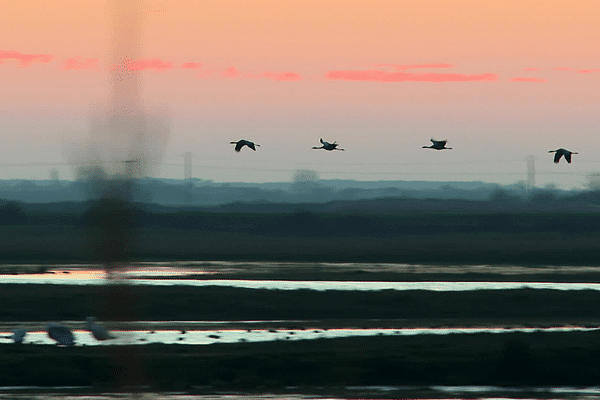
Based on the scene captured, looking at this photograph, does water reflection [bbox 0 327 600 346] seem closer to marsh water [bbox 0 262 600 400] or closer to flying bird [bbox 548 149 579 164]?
marsh water [bbox 0 262 600 400]

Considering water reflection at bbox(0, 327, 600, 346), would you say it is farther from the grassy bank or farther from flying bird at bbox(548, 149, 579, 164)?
the grassy bank

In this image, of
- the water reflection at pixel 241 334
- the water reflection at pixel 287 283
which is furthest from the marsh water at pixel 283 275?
the water reflection at pixel 241 334

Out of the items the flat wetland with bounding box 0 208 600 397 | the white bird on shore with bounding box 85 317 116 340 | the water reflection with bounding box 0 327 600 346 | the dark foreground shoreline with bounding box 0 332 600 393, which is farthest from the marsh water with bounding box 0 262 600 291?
the dark foreground shoreline with bounding box 0 332 600 393

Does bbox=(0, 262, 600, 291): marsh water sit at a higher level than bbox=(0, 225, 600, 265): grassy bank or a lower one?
lower

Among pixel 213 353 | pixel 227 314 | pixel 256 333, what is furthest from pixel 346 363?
pixel 227 314

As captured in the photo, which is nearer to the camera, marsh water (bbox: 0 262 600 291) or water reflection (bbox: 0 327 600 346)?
water reflection (bbox: 0 327 600 346)

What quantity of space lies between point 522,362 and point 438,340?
419cm

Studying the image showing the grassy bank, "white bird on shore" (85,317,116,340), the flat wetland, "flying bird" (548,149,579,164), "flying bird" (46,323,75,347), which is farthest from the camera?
the grassy bank

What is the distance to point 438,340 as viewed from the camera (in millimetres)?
28125

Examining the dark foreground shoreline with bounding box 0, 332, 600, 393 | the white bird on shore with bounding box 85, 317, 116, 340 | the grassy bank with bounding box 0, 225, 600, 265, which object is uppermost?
the grassy bank with bounding box 0, 225, 600, 265

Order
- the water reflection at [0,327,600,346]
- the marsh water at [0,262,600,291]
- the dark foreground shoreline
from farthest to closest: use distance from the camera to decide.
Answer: the marsh water at [0,262,600,291]
the water reflection at [0,327,600,346]
the dark foreground shoreline

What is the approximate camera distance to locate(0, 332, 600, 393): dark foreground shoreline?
22.7m

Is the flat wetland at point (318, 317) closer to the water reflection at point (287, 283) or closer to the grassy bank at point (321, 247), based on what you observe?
the grassy bank at point (321, 247)

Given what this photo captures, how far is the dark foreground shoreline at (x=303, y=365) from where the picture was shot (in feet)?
74.5
